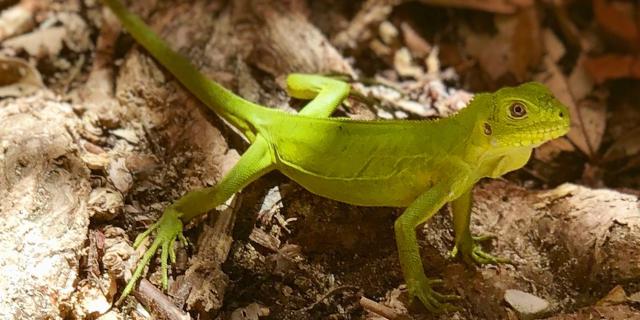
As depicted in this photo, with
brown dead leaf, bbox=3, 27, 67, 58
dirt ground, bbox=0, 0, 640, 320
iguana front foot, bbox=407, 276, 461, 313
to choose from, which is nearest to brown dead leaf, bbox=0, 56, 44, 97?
dirt ground, bbox=0, 0, 640, 320

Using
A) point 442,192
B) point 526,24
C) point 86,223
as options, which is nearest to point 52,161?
point 86,223

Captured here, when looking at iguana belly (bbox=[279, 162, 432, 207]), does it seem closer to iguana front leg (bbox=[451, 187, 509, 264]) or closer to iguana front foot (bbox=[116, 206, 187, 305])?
iguana front leg (bbox=[451, 187, 509, 264])

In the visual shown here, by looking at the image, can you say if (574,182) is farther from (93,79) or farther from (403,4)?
(93,79)

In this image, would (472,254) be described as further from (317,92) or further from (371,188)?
(317,92)

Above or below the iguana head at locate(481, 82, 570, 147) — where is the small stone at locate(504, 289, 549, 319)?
below

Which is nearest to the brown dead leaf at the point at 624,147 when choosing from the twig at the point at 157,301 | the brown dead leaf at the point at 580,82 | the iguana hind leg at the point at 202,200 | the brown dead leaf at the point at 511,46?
the brown dead leaf at the point at 580,82

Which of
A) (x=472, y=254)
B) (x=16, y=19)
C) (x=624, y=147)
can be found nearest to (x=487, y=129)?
(x=472, y=254)

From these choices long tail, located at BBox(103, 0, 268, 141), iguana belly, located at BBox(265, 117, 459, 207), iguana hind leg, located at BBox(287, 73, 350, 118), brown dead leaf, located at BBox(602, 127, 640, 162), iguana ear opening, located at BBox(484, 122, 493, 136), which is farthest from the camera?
brown dead leaf, located at BBox(602, 127, 640, 162)
